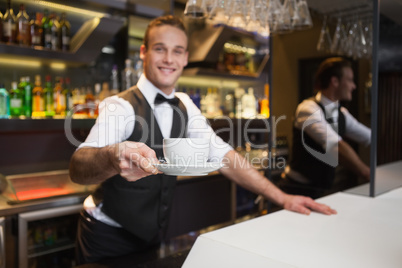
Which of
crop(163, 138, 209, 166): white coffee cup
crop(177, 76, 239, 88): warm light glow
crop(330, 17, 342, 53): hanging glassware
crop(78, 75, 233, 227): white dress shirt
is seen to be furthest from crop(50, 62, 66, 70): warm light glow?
crop(163, 138, 209, 166): white coffee cup

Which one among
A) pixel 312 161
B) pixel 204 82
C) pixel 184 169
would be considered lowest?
pixel 312 161

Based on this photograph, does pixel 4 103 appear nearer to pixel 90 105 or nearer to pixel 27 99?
pixel 27 99

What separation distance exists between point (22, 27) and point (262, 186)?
1.70m

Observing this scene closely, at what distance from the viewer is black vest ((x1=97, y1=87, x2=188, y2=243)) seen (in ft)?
4.29

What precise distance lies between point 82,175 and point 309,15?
1071 mm

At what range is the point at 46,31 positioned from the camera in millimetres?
2262

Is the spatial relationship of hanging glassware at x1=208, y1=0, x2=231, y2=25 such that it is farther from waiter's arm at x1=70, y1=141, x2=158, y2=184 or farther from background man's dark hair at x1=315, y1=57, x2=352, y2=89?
waiter's arm at x1=70, y1=141, x2=158, y2=184

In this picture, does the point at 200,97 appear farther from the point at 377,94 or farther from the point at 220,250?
the point at 220,250

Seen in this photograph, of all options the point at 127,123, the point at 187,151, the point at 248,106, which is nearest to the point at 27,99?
the point at 127,123

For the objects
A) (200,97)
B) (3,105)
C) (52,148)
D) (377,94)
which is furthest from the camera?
(200,97)

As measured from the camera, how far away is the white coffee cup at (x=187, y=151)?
628 millimetres

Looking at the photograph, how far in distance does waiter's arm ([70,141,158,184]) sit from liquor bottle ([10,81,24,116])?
1170mm

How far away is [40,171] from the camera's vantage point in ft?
8.00

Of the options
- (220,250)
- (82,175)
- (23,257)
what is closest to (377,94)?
(220,250)
